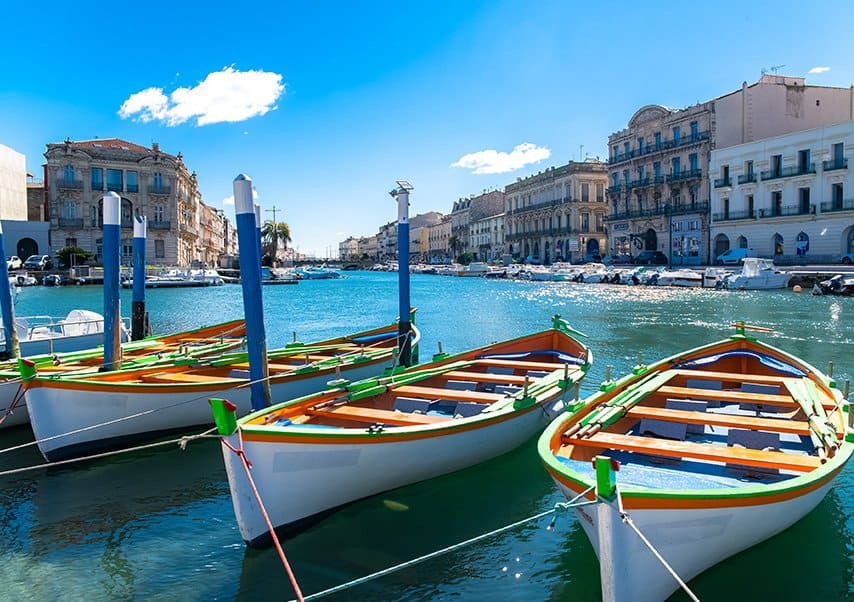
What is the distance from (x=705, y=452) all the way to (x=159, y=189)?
234 ft

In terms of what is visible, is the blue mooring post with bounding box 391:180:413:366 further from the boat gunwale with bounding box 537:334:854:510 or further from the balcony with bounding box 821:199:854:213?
the balcony with bounding box 821:199:854:213

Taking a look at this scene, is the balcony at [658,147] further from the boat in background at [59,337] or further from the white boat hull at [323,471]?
the white boat hull at [323,471]

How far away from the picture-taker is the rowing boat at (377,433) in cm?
610

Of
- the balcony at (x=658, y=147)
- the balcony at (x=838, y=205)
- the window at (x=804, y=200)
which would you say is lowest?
the balcony at (x=838, y=205)

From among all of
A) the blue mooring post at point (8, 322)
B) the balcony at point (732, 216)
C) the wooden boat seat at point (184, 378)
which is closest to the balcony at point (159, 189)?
the balcony at point (732, 216)

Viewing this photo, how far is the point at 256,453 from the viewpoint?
5.97 metres

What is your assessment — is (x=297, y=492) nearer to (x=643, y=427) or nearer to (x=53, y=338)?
(x=643, y=427)

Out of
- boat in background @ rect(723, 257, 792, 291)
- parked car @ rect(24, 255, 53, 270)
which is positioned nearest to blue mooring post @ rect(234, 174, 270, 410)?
boat in background @ rect(723, 257, 792, 291)

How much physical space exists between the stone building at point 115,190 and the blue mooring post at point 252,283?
63.9m

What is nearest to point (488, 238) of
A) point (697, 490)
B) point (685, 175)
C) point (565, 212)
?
point (565, 212)

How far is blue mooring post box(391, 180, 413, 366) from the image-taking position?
43.4 feet

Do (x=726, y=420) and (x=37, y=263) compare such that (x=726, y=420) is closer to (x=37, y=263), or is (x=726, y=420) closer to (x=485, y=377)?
(x=485, y=377)

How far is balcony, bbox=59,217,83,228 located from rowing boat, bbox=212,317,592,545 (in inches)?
2607

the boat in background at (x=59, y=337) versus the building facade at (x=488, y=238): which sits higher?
the building facade at (x=488, y=238)
